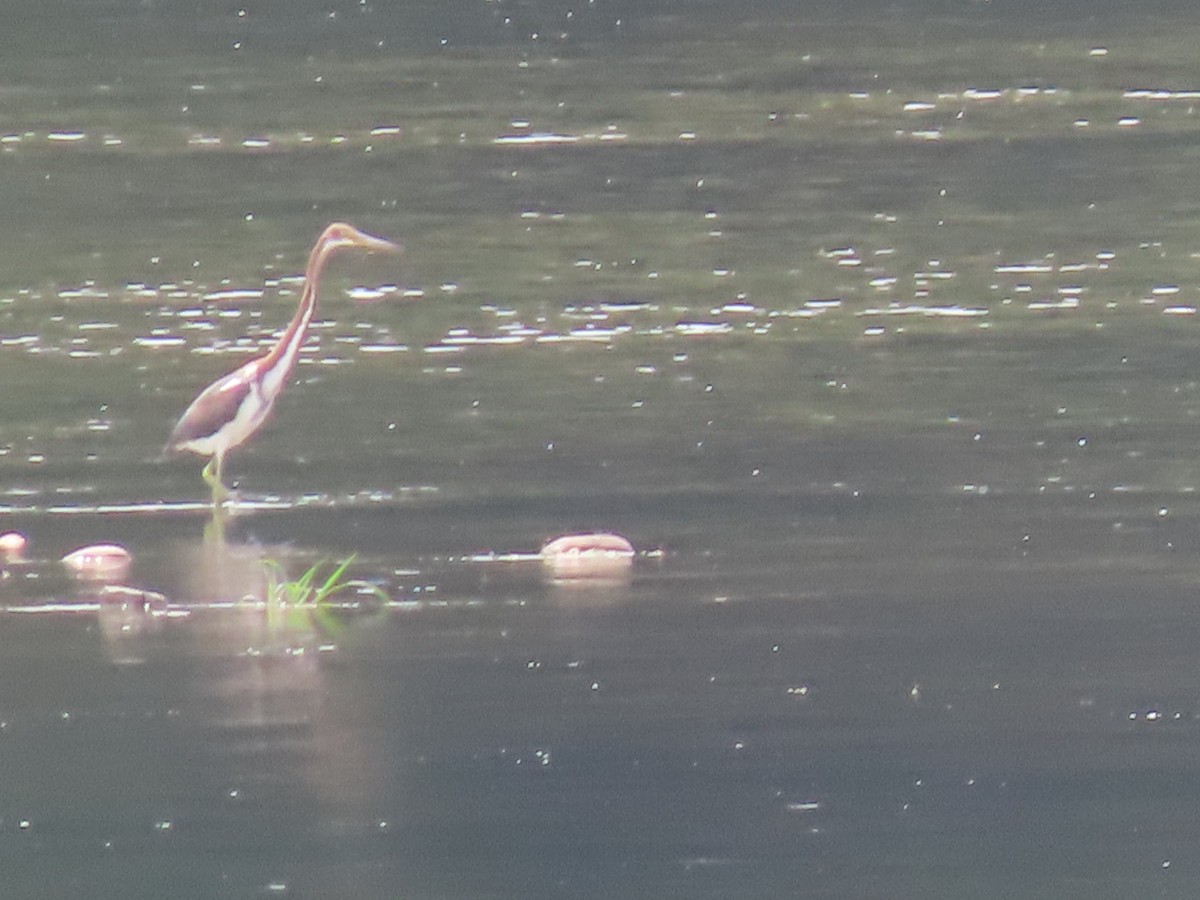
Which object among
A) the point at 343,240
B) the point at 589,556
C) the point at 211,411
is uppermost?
the point at 343,240

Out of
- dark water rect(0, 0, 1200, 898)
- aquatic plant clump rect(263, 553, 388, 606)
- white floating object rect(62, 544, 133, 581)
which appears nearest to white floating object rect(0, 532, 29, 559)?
dark water rect(0, 0, 1200, 898)

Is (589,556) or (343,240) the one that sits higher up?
(343,240)

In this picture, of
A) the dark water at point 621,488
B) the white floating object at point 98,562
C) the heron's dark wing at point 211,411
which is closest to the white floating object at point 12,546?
the dark water at point 621,488

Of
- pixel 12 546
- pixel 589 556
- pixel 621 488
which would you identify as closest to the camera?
pixel 589 556

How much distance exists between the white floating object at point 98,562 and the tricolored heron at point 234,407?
99 cm

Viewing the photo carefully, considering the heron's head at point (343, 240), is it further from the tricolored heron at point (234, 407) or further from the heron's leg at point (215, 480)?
the heron's leg at point (215, 480)

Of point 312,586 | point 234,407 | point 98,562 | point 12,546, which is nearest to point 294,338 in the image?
point 234,407

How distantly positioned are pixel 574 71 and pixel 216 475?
10.9 m

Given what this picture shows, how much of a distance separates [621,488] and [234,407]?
1.44m

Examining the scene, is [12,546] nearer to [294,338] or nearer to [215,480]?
[215,480]

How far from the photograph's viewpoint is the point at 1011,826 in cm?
673

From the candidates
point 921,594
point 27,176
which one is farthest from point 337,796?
point 27,176

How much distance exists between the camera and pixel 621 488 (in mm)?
10109

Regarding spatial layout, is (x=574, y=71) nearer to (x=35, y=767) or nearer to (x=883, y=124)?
(x=883, y=124)
